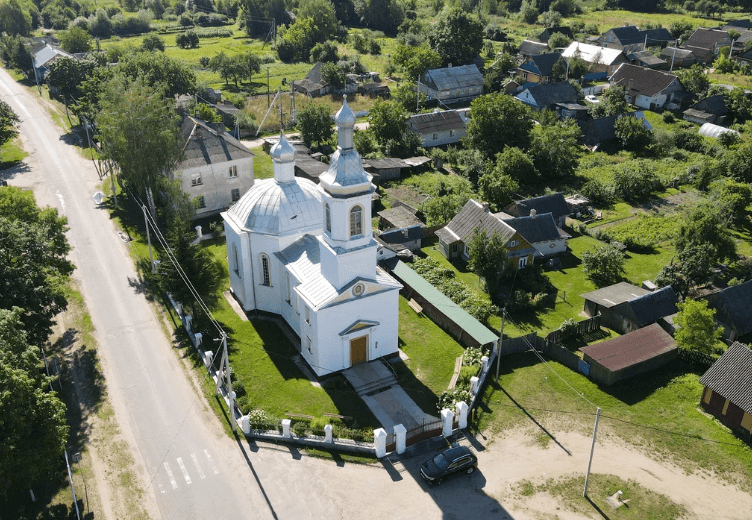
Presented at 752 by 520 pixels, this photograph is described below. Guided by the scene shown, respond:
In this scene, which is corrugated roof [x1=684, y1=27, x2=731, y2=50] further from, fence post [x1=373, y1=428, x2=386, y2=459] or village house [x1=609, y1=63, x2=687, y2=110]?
fence post [x1=373, y1=428, x2=386, y2=459]

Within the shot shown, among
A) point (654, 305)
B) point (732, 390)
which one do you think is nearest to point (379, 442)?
point (732, 390)

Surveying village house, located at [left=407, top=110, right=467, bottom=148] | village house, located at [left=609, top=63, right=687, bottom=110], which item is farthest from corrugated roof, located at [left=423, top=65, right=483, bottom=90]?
village house, located at [left=609, top=63, right=687, bottom=110]

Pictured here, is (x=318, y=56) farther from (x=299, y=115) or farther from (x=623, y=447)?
(x=623, y=447)

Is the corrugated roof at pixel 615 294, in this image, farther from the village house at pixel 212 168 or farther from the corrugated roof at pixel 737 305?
the village house at pixel 212 168

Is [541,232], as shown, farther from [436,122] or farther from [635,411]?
[436,122]

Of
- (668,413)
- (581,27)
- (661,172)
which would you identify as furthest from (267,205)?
(581,27)

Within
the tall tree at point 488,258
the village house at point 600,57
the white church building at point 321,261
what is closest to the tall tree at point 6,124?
the white church building at point 321,261

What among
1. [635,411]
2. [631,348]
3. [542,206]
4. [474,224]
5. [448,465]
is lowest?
[635,411]
